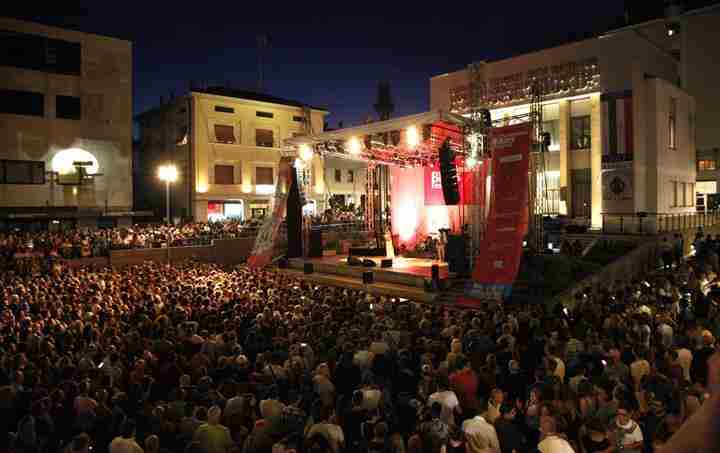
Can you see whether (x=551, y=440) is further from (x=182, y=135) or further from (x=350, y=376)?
(x=182, y=135)

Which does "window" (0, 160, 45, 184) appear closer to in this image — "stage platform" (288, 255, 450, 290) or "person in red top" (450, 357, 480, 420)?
"stage platform" (288, 255, 450, 290)

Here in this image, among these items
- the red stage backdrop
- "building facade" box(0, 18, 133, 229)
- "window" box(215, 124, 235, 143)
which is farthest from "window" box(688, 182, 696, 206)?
"building facade" box(0, 18, 133, 229)

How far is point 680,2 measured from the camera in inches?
1164

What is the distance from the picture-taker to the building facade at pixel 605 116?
71.1ft

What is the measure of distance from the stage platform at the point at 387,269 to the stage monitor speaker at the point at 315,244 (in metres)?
0.45

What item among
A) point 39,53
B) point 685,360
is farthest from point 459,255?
point 39,53

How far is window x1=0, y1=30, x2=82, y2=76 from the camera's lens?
28.0 m

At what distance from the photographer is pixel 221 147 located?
34.9m

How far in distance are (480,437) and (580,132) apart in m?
23.6

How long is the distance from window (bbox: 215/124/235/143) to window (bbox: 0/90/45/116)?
10.1m

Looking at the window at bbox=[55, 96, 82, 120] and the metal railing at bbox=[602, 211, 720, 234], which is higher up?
the window at bbox=[55, 96, 82, 120]

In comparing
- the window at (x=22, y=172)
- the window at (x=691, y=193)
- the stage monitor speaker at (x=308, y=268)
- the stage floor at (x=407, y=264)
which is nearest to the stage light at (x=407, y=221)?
the stage floor at (x=407, y=264)

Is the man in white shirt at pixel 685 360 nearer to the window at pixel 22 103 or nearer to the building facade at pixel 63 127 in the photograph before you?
the building facade at pixel 63 127

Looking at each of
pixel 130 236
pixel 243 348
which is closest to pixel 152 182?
pixel 130 236
